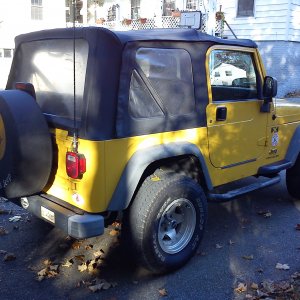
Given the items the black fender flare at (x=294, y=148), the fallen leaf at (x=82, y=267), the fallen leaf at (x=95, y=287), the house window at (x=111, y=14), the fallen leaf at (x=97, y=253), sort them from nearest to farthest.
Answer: the fallen leaf at (x=95, y=287), the fallen leaf at (x=82, y=267), the fallen leaf at (x=97, y=253), the black fender flare at (x=294, y=148), the house window at (x=111, y=14)

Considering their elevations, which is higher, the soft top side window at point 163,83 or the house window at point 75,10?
the house window at point 75,10

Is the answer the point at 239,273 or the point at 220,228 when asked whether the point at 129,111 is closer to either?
the point at 239,273

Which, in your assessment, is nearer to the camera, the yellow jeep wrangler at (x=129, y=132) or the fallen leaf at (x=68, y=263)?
the yellow jeep wrangler at (x=129, y=132)

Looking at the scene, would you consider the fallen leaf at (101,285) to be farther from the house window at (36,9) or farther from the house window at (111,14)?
the house window at (111,14)

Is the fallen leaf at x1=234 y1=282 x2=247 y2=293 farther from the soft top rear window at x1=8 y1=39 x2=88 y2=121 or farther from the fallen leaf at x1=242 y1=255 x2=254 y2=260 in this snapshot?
the soft top rear window at x1=8 y1=39 x2=88 y2=121

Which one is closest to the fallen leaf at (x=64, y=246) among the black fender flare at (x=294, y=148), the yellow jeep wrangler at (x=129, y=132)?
the yellow jeep wrangler at (x=129, y=132)

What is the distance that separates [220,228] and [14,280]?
2.31 m

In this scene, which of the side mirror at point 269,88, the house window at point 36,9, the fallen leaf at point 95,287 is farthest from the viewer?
the house window at point 36,9

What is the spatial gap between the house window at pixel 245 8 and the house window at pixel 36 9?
8.89m

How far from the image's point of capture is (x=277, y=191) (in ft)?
20.6

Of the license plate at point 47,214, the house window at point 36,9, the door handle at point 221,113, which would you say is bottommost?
the license plate at point 47,214

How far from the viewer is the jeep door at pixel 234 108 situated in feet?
13.9

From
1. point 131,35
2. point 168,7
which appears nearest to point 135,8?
point 168,7

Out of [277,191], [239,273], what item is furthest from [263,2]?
[239,273]
